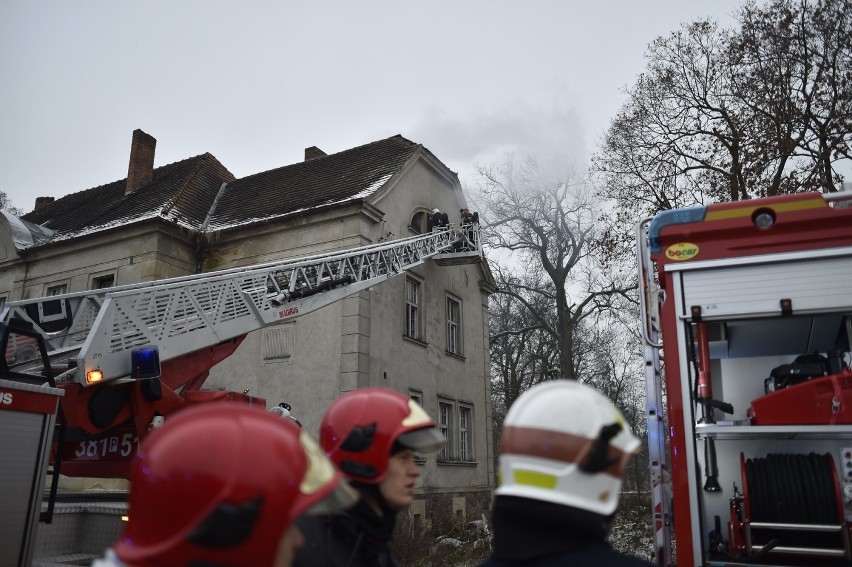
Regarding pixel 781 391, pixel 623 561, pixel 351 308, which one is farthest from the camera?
pixel 351 308

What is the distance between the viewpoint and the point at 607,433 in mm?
1992

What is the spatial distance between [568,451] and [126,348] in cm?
582

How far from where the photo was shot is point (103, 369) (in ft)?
20.7

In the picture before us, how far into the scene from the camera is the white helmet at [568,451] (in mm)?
1939

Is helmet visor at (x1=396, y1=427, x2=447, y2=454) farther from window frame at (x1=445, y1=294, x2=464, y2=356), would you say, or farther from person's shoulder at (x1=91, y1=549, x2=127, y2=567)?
window frame at (x1=445, y1=294, x2=464, y2=356)

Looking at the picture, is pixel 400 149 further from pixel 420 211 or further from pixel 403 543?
pixel 403 543

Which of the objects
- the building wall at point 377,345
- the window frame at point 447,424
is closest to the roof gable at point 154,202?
the building wall at point 377,345

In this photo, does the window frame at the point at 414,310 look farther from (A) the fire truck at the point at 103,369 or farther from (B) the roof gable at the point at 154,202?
(A) the fire truck at the point at 103,369

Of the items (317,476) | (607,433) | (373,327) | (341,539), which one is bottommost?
(341,539)

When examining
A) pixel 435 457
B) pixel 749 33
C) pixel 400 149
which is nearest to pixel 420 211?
pixel 400 149

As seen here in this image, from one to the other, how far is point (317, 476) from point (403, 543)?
895 cm

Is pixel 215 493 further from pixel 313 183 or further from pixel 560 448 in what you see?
pixel 313 183

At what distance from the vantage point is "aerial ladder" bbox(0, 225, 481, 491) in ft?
20.2

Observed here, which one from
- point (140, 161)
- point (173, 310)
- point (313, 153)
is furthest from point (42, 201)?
point (173, 310)
